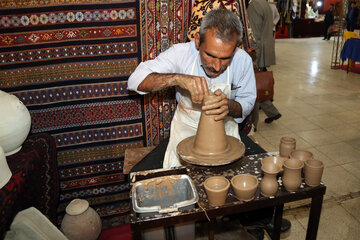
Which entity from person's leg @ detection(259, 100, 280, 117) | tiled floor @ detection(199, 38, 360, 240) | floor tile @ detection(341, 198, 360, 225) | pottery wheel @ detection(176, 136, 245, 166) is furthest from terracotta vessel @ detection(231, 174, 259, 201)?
person's leg @ detection(259, 100, 280, 117)

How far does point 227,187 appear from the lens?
55.8 inches

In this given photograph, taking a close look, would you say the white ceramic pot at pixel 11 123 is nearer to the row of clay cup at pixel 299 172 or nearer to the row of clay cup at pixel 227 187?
the row of clay cup at pixel 227 187

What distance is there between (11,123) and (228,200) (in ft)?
4.85

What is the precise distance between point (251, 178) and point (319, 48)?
1194 centimetres

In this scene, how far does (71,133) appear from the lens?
2631mm

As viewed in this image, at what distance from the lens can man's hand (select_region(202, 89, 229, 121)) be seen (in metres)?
1.66

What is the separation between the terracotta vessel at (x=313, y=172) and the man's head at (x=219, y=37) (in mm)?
843

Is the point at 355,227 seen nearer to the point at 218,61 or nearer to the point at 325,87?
the point at 218,61

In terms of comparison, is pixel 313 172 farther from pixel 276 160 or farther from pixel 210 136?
pixel 210 136

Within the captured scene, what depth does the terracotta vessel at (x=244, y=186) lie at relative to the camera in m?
Answer: 1.44

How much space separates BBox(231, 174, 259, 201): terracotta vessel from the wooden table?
1.4 inches

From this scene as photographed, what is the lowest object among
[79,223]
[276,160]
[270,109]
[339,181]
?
[339,181]

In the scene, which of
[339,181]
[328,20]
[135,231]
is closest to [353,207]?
[339,181]

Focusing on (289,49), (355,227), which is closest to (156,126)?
(355,227)
